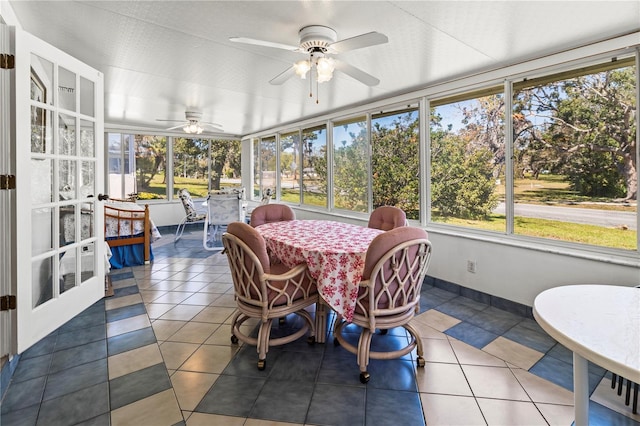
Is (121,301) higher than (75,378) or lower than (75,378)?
higher

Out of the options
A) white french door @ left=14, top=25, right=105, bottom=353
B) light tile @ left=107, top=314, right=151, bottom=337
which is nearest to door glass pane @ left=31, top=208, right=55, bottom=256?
white french door @ left=14, top=25, right=105, bottom=353

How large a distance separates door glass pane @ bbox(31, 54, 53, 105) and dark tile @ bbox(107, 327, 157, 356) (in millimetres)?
1743

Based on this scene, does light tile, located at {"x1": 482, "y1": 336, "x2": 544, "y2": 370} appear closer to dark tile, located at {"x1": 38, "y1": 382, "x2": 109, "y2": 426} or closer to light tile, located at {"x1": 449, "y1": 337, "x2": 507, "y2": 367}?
light tile, located at {"x1": 449, "y1": 337, "x2": 507, "y2": 367}

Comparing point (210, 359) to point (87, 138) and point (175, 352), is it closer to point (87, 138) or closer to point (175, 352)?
point (175, 352)

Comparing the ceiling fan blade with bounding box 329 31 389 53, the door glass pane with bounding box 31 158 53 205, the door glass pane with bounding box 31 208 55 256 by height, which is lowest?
the door glass pane with bounding box 31 208 55 256

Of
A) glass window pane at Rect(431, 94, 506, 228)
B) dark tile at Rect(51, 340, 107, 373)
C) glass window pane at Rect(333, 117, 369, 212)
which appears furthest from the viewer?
glass window pane at Rect(333, 117, 369, 212)

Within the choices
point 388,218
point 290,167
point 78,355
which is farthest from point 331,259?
point 290,167

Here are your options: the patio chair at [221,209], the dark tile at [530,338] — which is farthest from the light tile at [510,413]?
the patio chair at [221,209]

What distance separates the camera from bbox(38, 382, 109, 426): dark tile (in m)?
1.56

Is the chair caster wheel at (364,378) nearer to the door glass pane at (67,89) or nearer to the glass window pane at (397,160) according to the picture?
the glass window pane at (397,160)

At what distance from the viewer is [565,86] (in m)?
2.56

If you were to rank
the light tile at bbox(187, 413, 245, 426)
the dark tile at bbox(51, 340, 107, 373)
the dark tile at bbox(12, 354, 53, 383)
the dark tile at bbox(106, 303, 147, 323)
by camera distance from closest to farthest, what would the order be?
1. the light tile at bbox(187, 413, 245, 426)
2. the dark tile at bbox(12, 354, 53, 383)
3. the dark tile at bbox(51, 340, 107, 373)
4. the dark tile at bbox(106, 303, 147, 323)

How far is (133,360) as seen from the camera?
2.08 metres

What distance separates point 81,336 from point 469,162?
393cm
